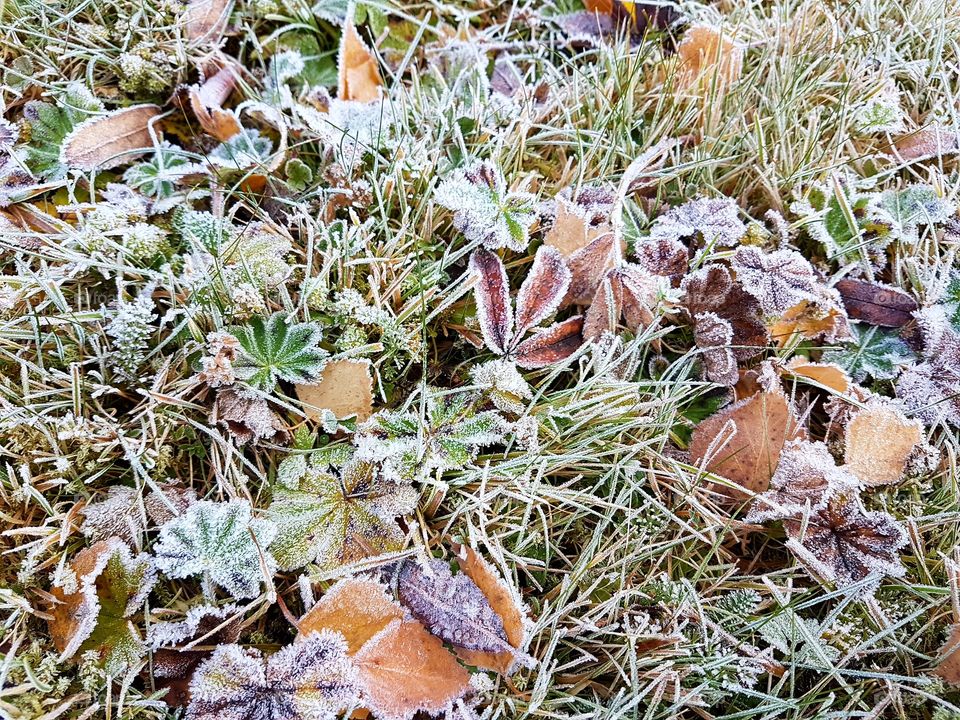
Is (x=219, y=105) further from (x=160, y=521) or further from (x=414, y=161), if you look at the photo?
(x=160, y=521)

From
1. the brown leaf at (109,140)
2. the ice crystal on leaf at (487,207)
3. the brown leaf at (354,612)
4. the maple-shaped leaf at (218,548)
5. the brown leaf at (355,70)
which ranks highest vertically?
the brown leaf at (355,70)

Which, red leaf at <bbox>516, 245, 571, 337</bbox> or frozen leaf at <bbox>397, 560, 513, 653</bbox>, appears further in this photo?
red leaf at <bbox>516, 245, 571, 337</bbox>

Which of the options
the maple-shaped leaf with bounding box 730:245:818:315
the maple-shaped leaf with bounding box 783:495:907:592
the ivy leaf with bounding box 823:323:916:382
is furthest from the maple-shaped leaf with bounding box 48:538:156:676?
the ivy leaf with bounding box 823:323:916:382

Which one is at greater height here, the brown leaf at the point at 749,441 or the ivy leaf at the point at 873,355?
the ivy leaf at the point at 873,355

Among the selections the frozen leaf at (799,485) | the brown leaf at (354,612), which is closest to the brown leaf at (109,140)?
the brown leaf at (354,612)

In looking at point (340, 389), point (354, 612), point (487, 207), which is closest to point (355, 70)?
point (487, 207)

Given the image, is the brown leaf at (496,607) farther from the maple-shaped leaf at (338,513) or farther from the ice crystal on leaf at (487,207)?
the ice crystal on leaf at (487,207)

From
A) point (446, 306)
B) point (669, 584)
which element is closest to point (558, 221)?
point (446, 306)

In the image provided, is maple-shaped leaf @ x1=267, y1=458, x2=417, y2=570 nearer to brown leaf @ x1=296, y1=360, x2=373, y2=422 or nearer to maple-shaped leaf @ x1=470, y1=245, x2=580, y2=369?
brown leaf @ x1=296, y1=360, x2=373, y2=422
